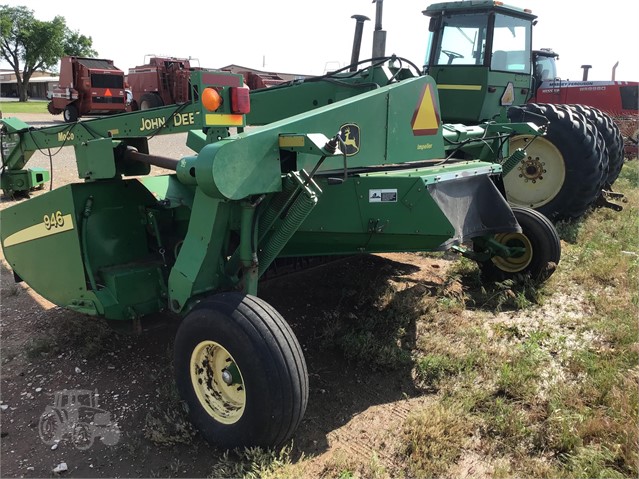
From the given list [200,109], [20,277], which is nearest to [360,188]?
[200,109]

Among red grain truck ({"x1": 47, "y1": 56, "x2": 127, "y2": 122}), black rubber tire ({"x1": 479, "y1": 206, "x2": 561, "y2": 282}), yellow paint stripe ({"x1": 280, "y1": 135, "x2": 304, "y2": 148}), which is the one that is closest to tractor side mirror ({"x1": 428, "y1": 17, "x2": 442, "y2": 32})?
black rubber tire ({"x1": 479, "y1": 206, "x2": 561, "y2": 282})

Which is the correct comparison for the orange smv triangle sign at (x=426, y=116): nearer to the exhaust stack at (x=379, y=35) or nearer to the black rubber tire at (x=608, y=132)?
the exhaust stack at (x=379, y=35)

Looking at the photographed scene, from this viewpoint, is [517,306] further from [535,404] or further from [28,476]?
[28,476]

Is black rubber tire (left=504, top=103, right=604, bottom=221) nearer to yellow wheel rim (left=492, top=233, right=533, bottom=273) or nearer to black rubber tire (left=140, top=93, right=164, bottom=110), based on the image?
yellow wheel rim (left=492, top=233, right=533, bottom=273)

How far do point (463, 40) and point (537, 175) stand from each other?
1968mm

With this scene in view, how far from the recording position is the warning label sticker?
10.1 feet

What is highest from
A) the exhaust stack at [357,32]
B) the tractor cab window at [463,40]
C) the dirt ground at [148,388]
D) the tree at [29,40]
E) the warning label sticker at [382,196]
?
the tree at [29,40]

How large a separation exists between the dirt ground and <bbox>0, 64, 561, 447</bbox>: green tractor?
27 cm

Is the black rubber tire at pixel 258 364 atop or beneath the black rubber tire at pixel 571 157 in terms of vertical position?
beneath

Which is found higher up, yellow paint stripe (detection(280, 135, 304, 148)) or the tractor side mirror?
the tractor side mirror

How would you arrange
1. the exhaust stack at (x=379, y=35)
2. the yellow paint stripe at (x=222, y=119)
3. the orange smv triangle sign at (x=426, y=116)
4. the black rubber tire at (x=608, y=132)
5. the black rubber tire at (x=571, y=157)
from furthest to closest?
the black rubber tire at (x=608, y=132)
the black rubber tire at (x=571, y=157)
the exhaust stack at (x=379, y=35)
the orange smv triangle sign at (x=426, y=116)
the yellow paint stripe at (x=222, y=119)

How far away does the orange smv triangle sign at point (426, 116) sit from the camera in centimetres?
332

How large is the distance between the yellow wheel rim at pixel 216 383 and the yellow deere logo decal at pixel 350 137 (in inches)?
50.0

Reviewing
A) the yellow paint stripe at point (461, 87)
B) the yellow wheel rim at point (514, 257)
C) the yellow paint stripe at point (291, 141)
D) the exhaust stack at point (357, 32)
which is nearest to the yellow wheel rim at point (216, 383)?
the yellow paint stripe at point (291, 141)
